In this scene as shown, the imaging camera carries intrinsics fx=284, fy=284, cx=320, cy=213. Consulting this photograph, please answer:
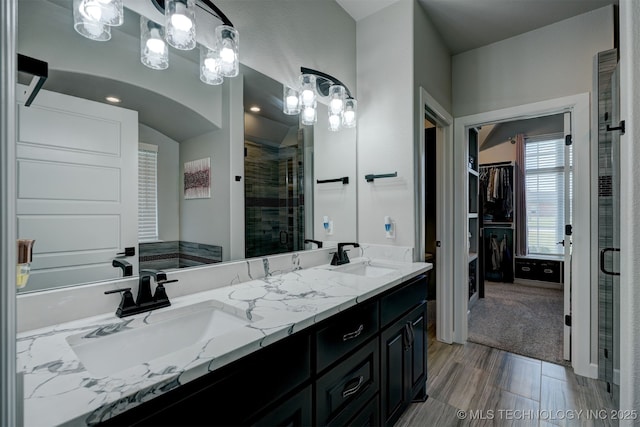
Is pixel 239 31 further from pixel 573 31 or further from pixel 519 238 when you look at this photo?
pixel 519 238

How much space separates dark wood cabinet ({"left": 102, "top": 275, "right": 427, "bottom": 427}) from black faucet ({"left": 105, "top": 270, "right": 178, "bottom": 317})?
47 cm

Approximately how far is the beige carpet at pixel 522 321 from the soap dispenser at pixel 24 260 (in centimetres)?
323

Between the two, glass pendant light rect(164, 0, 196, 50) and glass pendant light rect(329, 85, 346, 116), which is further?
glass pendant light rect(329, 85, 346, 116)

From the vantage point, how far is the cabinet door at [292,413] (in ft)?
2.73

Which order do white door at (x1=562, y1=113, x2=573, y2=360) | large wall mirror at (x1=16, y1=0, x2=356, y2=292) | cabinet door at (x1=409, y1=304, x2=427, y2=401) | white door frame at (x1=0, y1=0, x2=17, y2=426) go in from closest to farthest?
white door frame at (x1=0, y1=0, x2=17, y2=426) → large wall mirror at (x1=16, y1=0, x2=356, y2=292) → cabinet door at (x1=409, y1=304, x2=427, y2=401) → white door at (x1=562, y1=113, x2=573, y2=360)

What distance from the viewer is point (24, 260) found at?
0.85m

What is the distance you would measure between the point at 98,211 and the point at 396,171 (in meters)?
1.83

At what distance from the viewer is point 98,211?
3.40ft

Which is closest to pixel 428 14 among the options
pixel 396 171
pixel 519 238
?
pixel 396 171

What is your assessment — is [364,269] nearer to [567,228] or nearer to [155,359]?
[155,359]

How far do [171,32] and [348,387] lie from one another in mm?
1641

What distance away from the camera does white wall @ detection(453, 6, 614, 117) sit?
7.36ft

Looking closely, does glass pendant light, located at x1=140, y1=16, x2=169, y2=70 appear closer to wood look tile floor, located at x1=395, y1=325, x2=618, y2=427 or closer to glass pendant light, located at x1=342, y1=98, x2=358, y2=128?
glass pendant light, located at x1=342, y1=98, x2=358, y2=128

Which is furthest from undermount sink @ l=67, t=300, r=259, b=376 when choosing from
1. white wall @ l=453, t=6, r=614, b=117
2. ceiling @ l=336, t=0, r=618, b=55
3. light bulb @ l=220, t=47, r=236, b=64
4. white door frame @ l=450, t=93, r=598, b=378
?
white wall @ l=453, t=6, r=614, b=117
